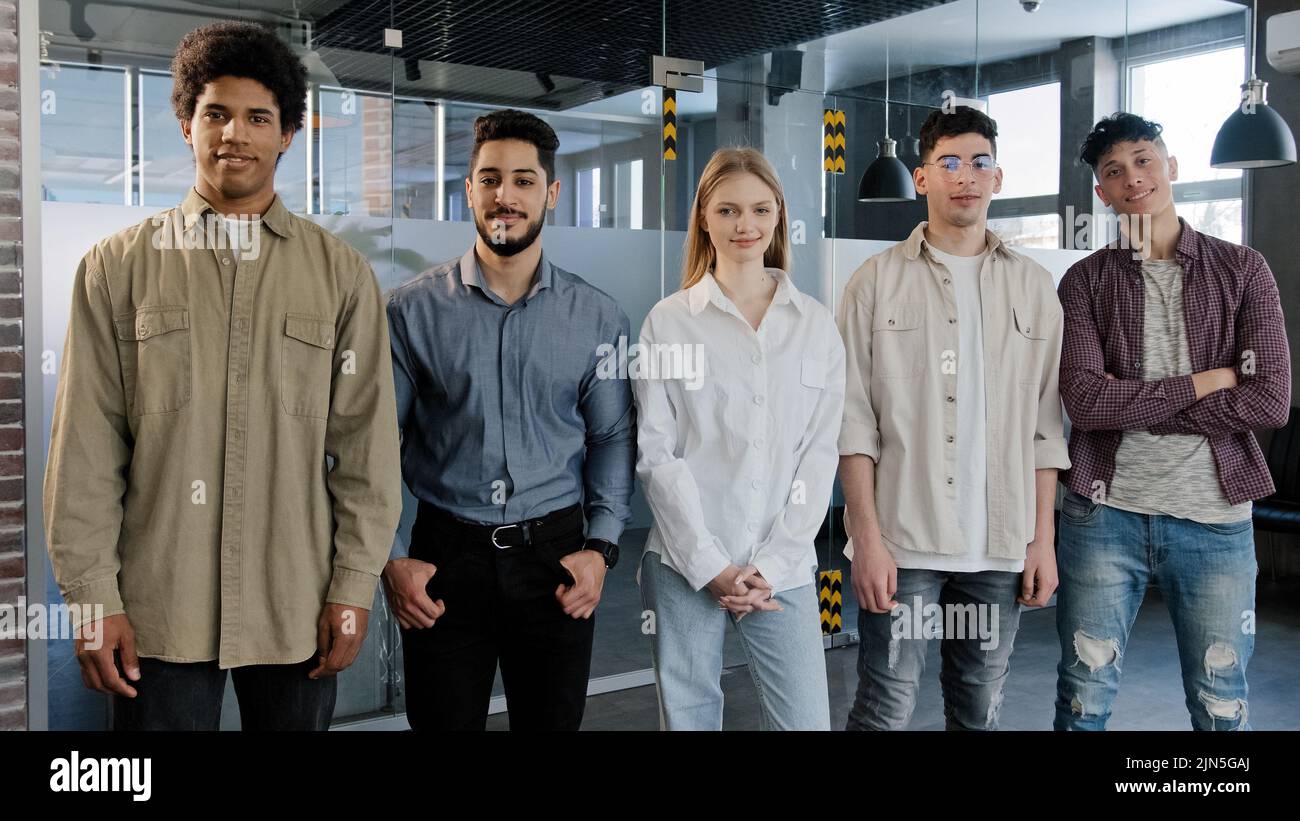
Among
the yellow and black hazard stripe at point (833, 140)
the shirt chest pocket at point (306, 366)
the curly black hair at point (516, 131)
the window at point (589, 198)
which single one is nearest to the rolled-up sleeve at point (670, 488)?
the curly black hair at point (516, 131)

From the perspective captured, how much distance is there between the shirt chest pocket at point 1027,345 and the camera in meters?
2.71

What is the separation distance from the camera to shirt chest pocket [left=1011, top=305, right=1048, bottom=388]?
2.71 meters

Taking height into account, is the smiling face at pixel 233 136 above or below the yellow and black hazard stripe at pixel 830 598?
above

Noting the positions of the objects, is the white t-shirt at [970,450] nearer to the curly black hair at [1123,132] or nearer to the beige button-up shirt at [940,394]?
the beige button-up shirt at [940,394]

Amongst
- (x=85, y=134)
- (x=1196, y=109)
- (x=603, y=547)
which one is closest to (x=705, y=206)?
(x=603, y=547)

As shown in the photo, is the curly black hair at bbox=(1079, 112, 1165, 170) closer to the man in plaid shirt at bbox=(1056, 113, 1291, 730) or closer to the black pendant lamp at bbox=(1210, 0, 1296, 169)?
the man in plaid shirt at bbox=(1056, 113, 1291, 730)

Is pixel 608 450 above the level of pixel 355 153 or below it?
below

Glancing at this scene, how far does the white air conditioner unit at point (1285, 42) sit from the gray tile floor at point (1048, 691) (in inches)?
112

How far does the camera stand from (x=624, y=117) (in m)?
4.21

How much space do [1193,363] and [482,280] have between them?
1.73 metres

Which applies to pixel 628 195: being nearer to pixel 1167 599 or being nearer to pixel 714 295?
pixel 714 295

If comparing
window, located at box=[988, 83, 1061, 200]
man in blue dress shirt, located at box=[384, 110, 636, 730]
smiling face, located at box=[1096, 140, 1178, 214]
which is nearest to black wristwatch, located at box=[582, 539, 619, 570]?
man in blue dress shirt, located at box=[384, 110, 636, 730]
